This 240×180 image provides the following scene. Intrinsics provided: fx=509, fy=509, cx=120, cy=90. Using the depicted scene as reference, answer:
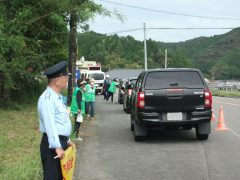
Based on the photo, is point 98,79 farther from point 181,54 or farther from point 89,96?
point 181,54

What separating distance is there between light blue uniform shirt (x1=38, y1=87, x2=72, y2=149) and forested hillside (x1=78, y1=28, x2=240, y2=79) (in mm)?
147001

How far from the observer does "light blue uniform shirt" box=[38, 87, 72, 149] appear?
16.4 ft

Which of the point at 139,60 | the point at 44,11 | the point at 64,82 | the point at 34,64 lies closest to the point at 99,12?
the point at 44,11

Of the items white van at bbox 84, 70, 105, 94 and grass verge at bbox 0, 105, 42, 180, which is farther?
white van at bbox 84, 70, 105, 94

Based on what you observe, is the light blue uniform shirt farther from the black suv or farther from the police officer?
the black suv

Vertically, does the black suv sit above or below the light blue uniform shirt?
below

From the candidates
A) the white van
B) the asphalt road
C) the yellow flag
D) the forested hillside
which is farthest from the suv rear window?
the forested hillside

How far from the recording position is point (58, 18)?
19109 mm

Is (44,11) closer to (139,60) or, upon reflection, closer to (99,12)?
(99,12)

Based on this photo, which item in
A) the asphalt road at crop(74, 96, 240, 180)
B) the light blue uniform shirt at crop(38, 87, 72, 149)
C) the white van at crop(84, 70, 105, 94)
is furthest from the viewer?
the white van at crop(84, 70, 105, 94)

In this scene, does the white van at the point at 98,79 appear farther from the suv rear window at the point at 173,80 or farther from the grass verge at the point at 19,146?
the suv rear window at the point at 173,80

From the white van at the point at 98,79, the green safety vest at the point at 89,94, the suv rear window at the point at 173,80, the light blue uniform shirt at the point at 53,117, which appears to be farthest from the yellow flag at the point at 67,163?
the white van at the point at 98,79

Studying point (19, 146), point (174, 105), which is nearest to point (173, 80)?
point (174, 105)

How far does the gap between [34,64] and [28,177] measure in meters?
12.4
